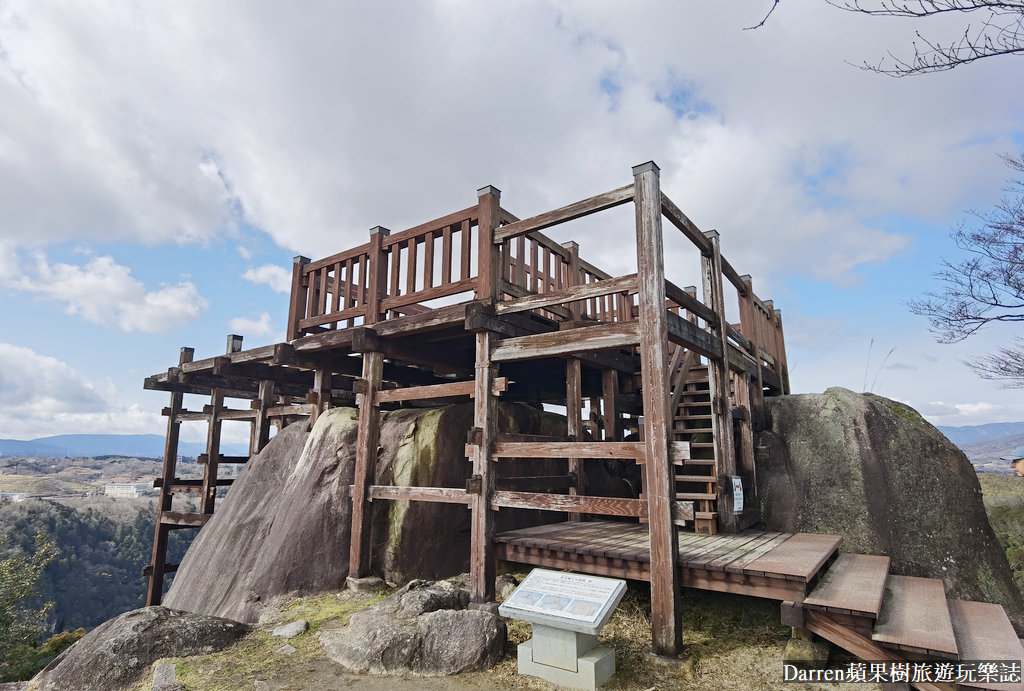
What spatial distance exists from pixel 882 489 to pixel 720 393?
3259mm

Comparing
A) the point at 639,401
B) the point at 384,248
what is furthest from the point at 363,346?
the point at 639,401

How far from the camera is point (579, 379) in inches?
392

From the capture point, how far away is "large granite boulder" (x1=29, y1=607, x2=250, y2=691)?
6.20 metres

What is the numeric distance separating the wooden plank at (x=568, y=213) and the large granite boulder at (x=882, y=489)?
247 inches

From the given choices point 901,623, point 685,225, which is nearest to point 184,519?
point 685,225

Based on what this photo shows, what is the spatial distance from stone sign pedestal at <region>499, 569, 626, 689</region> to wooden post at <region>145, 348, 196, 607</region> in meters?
14.8

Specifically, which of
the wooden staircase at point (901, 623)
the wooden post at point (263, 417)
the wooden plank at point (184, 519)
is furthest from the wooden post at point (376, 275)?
the wooden plank at point (184, 519)

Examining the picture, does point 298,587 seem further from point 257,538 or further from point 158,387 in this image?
point 158,387

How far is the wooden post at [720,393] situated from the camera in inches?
334

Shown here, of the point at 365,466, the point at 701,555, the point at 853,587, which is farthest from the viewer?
the point at 365,466

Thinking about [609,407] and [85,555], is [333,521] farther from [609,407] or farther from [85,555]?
[85,555]

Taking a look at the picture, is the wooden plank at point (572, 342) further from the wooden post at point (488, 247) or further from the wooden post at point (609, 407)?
the wooden post at point (609, 407)

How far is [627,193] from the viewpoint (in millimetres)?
7176

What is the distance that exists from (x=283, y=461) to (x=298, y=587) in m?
3.70
